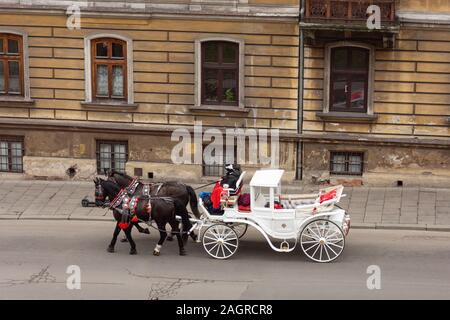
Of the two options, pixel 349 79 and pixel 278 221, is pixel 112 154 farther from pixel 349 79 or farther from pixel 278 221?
pixel 278 221

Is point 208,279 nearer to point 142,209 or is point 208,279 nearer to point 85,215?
point 142,209

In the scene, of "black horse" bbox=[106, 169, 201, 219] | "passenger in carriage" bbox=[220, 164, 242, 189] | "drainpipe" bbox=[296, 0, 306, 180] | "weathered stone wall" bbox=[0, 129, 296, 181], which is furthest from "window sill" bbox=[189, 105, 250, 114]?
"black horse" bbox=[106, 169, 201, 219]

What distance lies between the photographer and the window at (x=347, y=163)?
69.3 ft

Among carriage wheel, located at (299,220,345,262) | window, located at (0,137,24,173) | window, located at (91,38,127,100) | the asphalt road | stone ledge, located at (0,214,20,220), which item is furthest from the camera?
window, located at (0,137,24,173)

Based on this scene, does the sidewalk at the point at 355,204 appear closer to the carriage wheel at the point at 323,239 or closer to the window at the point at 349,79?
the window at the point at 349,79

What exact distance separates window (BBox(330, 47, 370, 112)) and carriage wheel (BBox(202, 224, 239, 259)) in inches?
257

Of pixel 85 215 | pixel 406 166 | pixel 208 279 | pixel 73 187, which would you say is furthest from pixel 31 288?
pixel 406 166

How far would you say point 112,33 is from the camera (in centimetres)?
2102

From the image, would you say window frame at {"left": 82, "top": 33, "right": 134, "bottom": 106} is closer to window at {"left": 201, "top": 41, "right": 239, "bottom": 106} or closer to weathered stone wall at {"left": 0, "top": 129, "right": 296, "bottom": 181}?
weathered stone wall at {"left": 0, "top": 129, "right": 296, "bottom": 181}

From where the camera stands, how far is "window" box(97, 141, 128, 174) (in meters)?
21.8

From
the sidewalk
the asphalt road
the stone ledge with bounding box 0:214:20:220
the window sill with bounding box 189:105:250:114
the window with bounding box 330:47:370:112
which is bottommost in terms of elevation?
the asphalt road

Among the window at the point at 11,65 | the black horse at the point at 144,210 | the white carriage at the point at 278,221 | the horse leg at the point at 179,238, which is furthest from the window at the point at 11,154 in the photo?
the white carriage at the point at 278,221

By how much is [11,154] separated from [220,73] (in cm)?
605

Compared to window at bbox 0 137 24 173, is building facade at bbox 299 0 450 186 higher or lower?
higher
